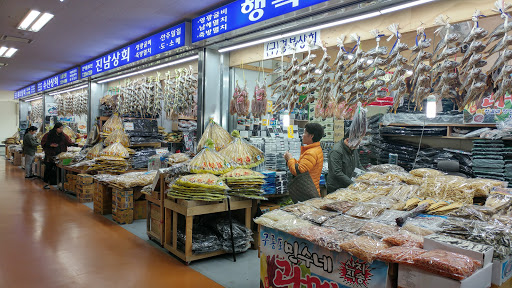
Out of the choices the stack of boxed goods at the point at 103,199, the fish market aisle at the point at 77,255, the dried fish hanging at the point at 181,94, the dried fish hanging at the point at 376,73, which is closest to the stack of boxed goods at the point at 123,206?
the fish market aisle at the point at 77,255

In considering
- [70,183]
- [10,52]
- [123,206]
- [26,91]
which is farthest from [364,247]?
[26,91]

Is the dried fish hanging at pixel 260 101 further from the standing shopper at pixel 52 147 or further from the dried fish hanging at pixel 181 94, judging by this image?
the standing shopper at pixel 52 147

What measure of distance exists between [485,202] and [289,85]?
97.4 inches

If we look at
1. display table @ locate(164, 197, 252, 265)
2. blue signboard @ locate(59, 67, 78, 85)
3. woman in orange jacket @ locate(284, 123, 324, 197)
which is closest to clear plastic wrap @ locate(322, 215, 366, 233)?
woman in orange jacket @ locate(284, 123, 324, 197)

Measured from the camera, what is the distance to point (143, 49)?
691 centimetres

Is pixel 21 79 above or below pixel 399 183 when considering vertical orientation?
above

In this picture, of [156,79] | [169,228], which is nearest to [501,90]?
[169,228]

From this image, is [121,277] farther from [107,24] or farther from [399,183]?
[107,24]

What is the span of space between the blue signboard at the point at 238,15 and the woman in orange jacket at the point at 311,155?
54.6 inches

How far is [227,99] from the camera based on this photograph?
5.98 m

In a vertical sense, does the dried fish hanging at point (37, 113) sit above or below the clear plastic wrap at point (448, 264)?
above

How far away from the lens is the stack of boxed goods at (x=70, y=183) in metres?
8.05

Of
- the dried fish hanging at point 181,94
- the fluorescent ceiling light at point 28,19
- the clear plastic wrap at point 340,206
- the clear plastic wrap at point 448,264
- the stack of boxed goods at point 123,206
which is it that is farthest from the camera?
the dried fish hanging at point 181,94

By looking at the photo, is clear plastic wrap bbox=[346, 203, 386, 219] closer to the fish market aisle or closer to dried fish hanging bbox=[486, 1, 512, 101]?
dried fish hanging bbox=[486, 1, 512, 101]
